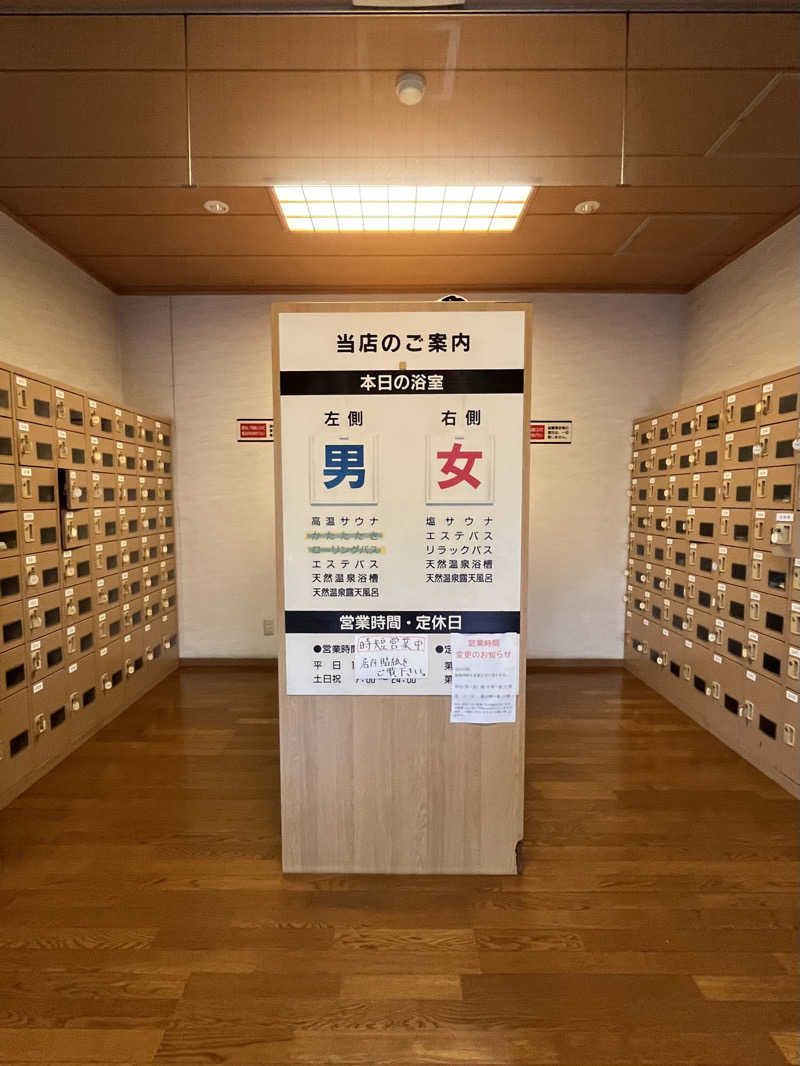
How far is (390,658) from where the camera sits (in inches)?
75.0

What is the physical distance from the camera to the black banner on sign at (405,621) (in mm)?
1886

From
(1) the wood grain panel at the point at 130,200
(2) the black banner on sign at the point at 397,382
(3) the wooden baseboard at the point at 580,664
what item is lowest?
(3) the wooden baseboard at the point at 580,664

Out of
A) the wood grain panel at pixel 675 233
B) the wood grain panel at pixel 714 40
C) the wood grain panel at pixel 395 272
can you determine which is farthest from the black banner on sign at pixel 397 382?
the wood grain panel at pixel 395 272

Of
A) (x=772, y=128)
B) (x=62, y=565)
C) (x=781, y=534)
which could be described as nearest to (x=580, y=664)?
(x=781, y=534)

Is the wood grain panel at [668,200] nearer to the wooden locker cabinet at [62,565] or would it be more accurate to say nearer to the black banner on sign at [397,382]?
the wooden locker cabinet at [62,565]

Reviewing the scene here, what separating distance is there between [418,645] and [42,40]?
2.73 meters

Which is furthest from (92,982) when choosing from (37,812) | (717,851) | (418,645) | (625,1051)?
(717,851)

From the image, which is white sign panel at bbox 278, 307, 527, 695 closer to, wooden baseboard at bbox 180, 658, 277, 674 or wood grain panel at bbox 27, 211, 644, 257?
wood grain panel at bbox 27, 211, 644, 257

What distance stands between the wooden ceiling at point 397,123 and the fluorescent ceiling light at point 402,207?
111 millimetres

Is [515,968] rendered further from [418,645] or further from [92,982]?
[92,982]

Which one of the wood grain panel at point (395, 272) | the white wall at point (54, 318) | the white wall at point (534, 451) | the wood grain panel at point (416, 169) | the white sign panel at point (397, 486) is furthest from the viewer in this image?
the white wall at point (534, 451)

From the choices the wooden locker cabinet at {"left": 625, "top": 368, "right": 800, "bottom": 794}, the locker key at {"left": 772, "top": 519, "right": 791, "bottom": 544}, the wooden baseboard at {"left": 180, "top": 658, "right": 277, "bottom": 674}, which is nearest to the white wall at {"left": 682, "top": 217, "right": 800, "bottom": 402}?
the wooden locker cabinet at {"left": 625, "top": 368, "right": 800, "bottom": 794}

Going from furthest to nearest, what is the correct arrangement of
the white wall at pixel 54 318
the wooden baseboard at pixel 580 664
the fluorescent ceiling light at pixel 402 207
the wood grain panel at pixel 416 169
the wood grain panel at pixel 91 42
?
the wooden baseboard at pixel 580 664
the white wall at pixel 54 318
the fluorescent ceiling light at pixel 402 207
the wood grain panel at pixel 416 169
the wood grain panel at pixel 91 42

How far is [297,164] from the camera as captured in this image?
2648 millimetres
